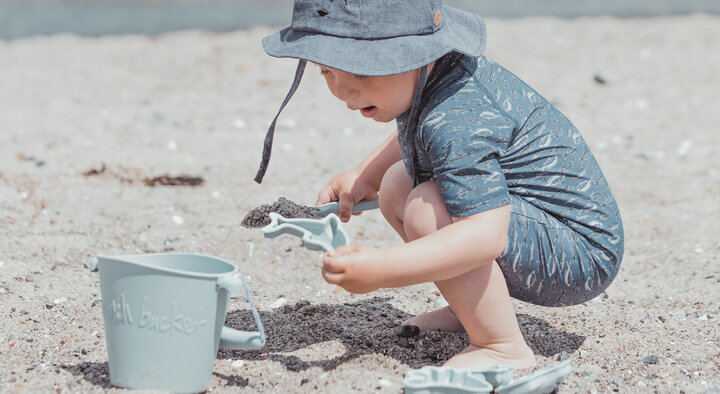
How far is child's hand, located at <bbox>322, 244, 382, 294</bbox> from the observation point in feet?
6.23

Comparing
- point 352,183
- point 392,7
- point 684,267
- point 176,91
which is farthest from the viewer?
point 176,91

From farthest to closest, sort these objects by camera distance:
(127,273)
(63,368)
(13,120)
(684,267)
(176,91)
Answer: (176,91) → (13,120) → (684,267) → (63,368) → (127,273)

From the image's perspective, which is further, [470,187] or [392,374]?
[392,374]

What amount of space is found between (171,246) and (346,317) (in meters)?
0.85

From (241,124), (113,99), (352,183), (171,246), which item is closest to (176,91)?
(113,99)

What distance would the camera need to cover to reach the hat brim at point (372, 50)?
A: 6.39 ft

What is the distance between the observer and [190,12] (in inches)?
342

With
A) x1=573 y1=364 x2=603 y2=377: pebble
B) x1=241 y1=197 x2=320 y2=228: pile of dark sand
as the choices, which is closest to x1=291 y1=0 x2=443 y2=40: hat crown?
x1=241 y1=197 x2=320 y2=228: pile of dark sand

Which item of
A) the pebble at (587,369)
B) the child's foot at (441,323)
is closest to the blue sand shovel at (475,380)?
the pebble at (587,369)

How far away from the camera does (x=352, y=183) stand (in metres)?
2.54

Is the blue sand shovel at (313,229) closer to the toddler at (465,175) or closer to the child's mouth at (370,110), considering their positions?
the toddler at (465,175)

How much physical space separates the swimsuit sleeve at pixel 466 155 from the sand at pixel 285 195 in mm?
526

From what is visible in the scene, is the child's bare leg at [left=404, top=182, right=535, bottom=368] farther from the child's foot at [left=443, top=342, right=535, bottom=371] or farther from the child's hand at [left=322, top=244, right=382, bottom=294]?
the child's hand at [left=322, top=244, right=382, bottom=294]

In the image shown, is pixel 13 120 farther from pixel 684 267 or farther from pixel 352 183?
pixel 684 267
